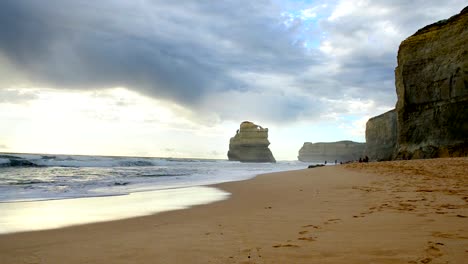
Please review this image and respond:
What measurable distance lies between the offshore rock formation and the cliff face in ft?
282

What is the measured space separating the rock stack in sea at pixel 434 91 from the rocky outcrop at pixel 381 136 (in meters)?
22.8

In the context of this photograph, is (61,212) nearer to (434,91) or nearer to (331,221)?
(331,221)

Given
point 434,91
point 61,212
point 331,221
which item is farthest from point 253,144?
point 331,221

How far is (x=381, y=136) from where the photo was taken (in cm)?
5847

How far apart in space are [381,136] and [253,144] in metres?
62.4

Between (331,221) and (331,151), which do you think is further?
(331,151)

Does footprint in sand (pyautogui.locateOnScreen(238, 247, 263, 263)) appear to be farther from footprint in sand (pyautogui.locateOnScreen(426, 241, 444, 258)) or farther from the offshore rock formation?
the offshore rock formation

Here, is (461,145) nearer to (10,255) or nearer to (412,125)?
(412,125)

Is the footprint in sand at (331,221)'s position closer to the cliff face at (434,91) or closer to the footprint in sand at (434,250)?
the footprint in sand at (434,250)

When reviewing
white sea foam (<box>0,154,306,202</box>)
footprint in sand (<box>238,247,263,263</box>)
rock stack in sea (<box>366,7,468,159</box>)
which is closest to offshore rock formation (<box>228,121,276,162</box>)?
rock stack in sea (<box>366,7,468,159</box>)

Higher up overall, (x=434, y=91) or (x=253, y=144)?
(x=434, y=91)

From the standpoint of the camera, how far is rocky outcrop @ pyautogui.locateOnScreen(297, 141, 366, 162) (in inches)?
5001

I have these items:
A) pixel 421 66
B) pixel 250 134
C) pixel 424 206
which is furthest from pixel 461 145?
pixel 250 134

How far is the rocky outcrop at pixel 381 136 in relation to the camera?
178 ft
